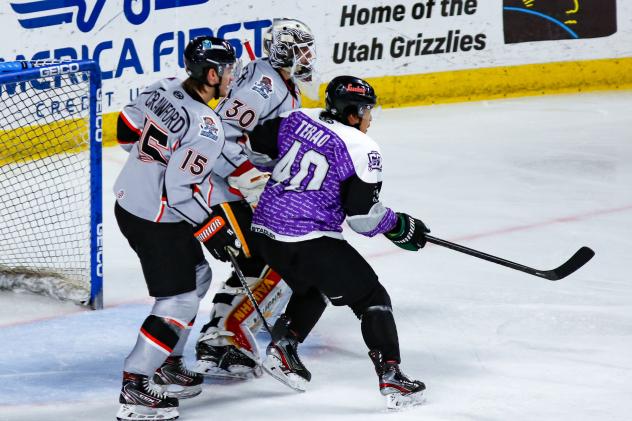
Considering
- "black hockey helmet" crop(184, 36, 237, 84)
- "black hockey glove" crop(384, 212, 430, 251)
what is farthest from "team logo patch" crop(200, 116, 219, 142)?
"black hockey glove" crop(384, 212, 430, 251)

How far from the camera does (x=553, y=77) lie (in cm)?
874

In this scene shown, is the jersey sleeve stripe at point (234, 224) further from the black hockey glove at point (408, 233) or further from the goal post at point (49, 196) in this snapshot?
the goal post at point (49, 196)

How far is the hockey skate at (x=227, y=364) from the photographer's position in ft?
13.7

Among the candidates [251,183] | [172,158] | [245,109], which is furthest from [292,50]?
[172,158]

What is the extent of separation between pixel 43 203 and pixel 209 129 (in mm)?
2478

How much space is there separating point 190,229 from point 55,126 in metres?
3.16

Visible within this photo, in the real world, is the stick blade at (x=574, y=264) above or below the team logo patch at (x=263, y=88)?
below

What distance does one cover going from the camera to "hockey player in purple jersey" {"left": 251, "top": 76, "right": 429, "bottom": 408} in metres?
3.82

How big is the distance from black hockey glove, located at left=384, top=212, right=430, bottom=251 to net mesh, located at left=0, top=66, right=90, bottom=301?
1.52m

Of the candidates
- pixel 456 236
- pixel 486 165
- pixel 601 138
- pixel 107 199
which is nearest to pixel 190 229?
pixel 456 236

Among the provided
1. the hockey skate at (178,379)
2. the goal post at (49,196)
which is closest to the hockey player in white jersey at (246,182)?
the hockey skate at (178,379)

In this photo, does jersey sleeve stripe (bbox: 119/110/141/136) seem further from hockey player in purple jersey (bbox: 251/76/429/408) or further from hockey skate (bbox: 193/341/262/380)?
hockey skate (bbox: 193/341/262/380)

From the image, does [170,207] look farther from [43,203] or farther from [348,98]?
[43,203]

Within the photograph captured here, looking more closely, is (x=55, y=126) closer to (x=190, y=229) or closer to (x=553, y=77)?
(x=190, y=229)
